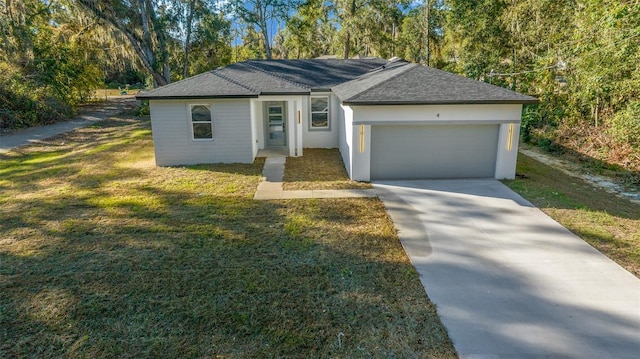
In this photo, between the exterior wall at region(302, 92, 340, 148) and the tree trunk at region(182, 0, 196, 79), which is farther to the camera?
the tree trunk at region(182, 0, 196, 79)

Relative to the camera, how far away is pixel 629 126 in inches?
473

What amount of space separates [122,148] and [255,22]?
57.7ft

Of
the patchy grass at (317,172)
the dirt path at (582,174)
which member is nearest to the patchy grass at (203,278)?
the patchy grass at (317,172)

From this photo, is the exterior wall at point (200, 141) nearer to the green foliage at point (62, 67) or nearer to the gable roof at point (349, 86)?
the gable roof at point (349, 86)

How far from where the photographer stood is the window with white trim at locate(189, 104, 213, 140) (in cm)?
1209

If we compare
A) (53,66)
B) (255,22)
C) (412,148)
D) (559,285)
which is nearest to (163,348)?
(559,285)

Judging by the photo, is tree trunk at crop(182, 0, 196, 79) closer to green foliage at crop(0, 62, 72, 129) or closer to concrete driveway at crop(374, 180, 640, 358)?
green foliage at crop(0, 62, 72, 129)

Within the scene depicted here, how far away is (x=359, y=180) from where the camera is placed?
1065cm

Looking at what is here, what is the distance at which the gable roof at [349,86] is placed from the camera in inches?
395

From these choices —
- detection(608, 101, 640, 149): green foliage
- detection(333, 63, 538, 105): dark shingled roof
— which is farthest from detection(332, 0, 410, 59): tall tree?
detection(608, 101, 640, 149): green foliage

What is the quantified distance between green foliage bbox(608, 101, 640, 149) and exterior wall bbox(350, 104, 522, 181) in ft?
14.9

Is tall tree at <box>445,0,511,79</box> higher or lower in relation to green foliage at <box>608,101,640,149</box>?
higher

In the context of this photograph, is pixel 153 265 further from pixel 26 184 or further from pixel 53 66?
pixel 53 66

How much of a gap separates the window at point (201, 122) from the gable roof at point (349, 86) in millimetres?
564
